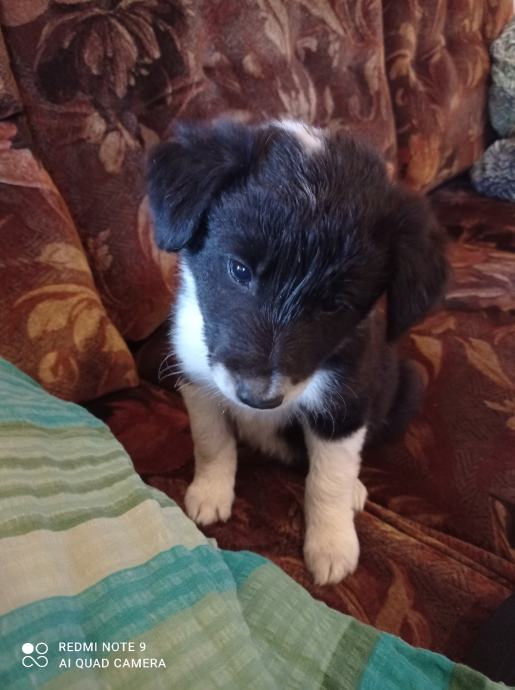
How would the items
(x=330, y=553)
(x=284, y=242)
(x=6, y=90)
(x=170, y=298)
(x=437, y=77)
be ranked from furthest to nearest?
(x=437, y=77)
(x=170, y=298)
(x=6, y=90)
(x=330, y=553)
(x=284, y=242)

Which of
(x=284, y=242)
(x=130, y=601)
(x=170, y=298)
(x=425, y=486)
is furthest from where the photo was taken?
(x=170, y=298)

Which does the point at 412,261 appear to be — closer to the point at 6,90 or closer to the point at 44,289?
the point at 44,289

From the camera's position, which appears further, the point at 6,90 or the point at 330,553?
the point at 6,90

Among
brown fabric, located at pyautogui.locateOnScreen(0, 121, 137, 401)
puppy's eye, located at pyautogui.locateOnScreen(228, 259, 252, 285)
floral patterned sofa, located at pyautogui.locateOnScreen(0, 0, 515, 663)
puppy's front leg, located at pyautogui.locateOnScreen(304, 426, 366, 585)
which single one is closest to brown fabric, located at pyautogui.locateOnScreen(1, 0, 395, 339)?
floral patterned sofa, located at pyautogui.locateOnScreen(0, 0, 515, 663)

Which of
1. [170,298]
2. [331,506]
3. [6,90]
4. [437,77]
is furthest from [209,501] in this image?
[437,77]

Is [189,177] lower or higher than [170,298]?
higher

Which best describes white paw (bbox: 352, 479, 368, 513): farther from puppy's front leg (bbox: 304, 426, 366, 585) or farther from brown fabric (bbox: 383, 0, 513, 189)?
brown fabric (bbox: 383, 0, 513, 189)

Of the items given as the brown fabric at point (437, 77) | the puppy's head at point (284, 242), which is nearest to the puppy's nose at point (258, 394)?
the puppy's head at point (284, 242)

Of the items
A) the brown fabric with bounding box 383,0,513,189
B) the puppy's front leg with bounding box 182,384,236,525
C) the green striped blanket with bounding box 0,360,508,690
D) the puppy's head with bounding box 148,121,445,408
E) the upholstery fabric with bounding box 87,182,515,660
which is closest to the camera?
the green striped blanket with bounding box 0,360,508,690
